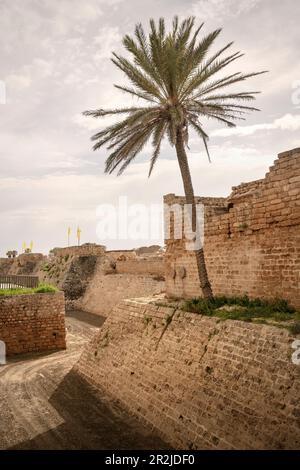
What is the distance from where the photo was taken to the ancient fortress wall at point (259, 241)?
900cm

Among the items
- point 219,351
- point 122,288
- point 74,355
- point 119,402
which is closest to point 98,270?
point 122,288

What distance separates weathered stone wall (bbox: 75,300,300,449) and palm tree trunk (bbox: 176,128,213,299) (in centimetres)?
133

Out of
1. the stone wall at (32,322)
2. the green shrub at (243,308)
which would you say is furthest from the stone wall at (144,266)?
the green shrub at (243,308)

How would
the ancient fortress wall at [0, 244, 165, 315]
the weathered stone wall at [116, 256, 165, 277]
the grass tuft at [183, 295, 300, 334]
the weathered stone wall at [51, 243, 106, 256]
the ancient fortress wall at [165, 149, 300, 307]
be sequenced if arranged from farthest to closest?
the weathered stone wall at [51, 243, 106, 256] < the ancient fortress wall at [0, 244, 165, 315] < the weathered stone wall at [116, 256, 165, 277] < the ancient fortress wall at [165, 149, 300, 307] < the grass tuft at [183, 295, 300, 334]

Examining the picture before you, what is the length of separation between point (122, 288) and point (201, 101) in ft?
52.3

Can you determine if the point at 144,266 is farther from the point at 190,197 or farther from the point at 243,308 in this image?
the point at 243,308

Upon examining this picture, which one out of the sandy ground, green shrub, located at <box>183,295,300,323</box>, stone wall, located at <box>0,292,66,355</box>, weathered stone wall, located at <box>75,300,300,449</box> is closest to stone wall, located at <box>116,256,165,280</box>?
stone wall, located at <box>0,292,66,355</box>

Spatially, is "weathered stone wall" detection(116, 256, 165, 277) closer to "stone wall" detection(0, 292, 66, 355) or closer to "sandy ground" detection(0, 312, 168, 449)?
"stone wall" detection(0, 292, 66, 355)

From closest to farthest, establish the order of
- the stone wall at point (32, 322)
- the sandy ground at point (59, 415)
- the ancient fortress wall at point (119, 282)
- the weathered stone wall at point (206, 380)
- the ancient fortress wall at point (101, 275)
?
the weathered stone wall at point (206, 380)
the sandy ground at point (59, 415)
the stone wall at point (32, 322)
the ancient fortress wall at point (119, 282)
the ancient fortress wall at point (101, 275)

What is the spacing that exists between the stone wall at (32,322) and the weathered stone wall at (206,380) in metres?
4.88

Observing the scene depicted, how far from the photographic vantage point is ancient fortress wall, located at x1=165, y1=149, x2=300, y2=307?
354 inches

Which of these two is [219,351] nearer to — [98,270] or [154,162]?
[154,162]

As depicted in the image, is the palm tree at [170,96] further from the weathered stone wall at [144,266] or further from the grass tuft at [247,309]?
the weathered stone wall at [144,266]

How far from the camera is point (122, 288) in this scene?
2456 cm
